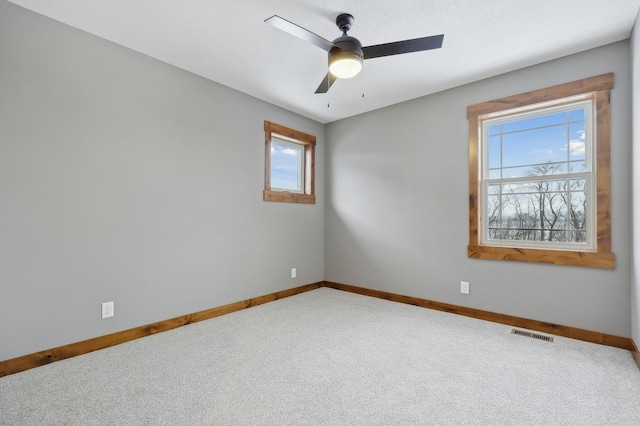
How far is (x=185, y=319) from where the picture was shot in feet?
9.96

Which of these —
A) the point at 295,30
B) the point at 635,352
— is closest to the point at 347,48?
the point at 295,30

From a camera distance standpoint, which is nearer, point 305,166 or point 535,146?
point 535,146

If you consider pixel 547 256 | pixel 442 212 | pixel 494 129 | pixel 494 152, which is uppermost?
pixel 494 129

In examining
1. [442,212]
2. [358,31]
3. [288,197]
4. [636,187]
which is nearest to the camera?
[636,187]

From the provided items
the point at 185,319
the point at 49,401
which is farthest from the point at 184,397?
the point at 185,319

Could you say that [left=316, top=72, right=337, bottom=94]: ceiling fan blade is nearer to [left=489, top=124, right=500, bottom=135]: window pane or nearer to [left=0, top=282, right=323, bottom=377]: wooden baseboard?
[left=489, top=124, right=500, bottom=135]: window pane

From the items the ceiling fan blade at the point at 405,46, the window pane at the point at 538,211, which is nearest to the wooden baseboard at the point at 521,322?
the window pane at the point at 538,211

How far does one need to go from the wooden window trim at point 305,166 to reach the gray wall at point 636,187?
335 centimetres

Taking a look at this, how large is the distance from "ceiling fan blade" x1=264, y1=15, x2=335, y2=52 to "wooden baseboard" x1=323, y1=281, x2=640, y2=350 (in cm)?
295

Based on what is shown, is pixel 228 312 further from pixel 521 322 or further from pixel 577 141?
pixel 577 141

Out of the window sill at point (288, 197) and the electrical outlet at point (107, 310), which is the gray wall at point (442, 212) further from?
the electrical outlet at point (107, 310)

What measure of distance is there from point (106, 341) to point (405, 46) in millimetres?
3212

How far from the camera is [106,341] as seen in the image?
98.6 inches

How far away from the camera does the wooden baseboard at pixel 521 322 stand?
2516mm
